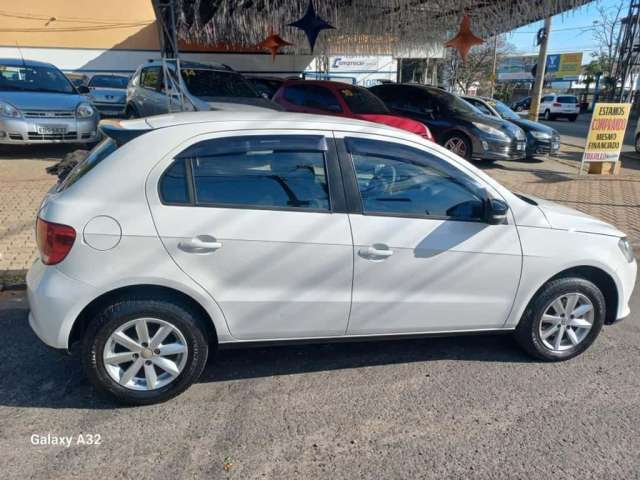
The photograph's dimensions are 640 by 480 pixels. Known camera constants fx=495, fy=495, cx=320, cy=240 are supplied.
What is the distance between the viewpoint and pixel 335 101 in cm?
1004

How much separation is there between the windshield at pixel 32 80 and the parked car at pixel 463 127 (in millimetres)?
7271

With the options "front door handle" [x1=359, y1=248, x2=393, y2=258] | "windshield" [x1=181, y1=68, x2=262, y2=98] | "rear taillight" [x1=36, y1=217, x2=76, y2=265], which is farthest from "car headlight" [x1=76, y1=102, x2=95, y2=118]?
"front door handle" [x1=359, y1=248, x2=393, y2=258]

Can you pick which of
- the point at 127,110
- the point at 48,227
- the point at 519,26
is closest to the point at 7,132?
the point at 127,110

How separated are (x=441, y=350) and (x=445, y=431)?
36.8 inches

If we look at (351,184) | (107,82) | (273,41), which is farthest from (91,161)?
(107,82)

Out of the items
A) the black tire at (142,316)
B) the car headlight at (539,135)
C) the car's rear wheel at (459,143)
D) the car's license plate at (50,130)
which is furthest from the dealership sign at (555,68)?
the black tire at (142,316)

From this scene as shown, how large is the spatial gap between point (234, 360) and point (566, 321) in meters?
2.34

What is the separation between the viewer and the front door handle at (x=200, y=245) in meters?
2.74

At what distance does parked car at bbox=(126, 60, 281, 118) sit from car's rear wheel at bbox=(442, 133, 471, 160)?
Result: 12.9 feet

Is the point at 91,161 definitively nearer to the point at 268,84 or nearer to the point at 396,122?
the point at 396,122

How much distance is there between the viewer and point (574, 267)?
3385 mm

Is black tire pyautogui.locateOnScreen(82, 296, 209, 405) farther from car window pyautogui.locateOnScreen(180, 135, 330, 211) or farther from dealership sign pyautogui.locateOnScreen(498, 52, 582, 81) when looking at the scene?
dealership sign pyautogui.locateOnScreen(498, 52, 582, 81)

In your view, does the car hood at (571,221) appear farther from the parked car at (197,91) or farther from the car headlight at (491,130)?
the car headlight at (491,130)

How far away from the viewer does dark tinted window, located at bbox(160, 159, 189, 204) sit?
9.09ft
